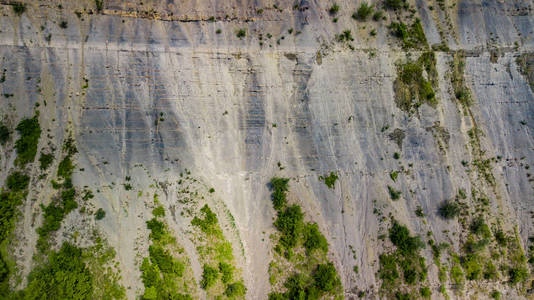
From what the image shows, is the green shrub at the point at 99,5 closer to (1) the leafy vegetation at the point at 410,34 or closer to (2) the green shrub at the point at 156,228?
(2) the green shrub at the point at 156,228

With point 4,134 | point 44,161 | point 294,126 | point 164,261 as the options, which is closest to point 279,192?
point 294,126

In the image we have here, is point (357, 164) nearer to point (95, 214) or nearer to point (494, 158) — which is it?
point (494, 158)

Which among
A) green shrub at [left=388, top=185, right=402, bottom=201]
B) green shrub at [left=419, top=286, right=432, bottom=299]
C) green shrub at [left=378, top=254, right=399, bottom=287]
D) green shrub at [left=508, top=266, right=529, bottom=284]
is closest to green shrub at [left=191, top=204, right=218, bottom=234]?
green shrub at [left=378, top=254, right=399, bottom=287]

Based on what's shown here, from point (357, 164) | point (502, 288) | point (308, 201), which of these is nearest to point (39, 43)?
point (308, 201)

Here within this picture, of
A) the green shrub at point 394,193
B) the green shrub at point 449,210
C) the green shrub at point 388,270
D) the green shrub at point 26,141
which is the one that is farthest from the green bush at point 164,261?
the green shrub at point 449,210

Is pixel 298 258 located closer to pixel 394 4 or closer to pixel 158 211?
pixel 158 211
